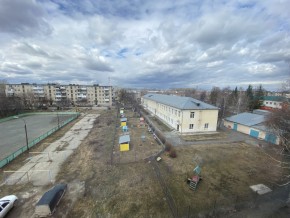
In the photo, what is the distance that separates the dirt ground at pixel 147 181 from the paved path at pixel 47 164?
0.78 meters

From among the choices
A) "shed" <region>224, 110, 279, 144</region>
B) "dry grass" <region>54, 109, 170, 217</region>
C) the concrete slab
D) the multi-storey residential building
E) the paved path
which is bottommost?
the paved path

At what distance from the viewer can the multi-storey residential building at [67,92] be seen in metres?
66.8

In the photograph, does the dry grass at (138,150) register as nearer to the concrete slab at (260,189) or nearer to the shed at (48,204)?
the shed at (48,204)

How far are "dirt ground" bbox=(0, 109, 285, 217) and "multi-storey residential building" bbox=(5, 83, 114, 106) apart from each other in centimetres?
5727

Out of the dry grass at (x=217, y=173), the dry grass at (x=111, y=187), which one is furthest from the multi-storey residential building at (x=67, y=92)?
the dry grass at (x=217, y=173)

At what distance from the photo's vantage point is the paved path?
12852 millimetres

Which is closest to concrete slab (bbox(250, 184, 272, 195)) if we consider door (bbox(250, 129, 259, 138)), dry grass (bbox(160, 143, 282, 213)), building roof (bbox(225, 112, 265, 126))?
dry grass (bbox(160, 143, 282, 213))

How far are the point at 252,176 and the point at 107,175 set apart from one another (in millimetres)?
14018

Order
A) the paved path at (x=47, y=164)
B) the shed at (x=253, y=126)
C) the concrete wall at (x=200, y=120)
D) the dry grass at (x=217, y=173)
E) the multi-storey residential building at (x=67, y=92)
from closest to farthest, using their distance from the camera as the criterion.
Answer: the dry grass at (x=217, y=173) < the paved path at (x=47, y=164) < the shed at (x=253, y=126) < the concrete wall at (x=200, y=120) < the multi-storey residential building at (x=67, y=92)

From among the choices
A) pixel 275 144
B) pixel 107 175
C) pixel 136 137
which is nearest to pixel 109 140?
pixel 136 137

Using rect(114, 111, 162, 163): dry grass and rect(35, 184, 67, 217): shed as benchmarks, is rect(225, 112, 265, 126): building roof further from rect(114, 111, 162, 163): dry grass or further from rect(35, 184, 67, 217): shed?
rect(35, 184, 67, 217): shed

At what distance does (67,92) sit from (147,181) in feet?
246

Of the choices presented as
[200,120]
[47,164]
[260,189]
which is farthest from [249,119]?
[47,164]

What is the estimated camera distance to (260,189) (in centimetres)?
1117
